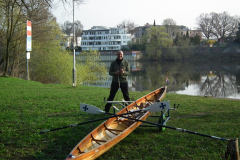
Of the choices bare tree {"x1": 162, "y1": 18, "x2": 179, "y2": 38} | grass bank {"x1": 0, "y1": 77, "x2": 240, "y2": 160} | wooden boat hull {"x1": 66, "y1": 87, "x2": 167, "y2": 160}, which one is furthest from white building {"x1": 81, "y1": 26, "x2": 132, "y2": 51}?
wooden boat hull {"x1": 66, "y1": 87, "x2": 167, "y2": 160}

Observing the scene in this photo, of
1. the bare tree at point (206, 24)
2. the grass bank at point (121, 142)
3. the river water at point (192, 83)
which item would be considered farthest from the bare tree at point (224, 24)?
the grass bank at point (121, 142)

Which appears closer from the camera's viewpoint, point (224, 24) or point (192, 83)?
point (192, 83)

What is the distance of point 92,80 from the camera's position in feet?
119

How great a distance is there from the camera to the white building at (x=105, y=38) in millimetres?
112812

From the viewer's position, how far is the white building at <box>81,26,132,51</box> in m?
113

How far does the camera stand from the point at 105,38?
4555 inches

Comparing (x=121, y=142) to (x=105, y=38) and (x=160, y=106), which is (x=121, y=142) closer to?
(x=160, y=106)

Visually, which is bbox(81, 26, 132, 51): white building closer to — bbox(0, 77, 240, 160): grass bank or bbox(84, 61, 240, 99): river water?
bbox(84, 61, 240, 99): river water

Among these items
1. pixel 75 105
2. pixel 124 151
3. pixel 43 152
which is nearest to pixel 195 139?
pixel 124 151

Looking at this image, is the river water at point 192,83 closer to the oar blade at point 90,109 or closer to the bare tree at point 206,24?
the oar blade at point 90,109

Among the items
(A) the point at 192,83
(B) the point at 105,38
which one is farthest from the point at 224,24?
(A) the point at 192,83

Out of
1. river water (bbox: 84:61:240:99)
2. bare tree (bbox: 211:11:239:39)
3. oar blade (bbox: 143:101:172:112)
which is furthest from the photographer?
bare tree (bbox: 211:11:239:39)

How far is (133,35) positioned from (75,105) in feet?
414

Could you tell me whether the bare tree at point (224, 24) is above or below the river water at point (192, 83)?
above
